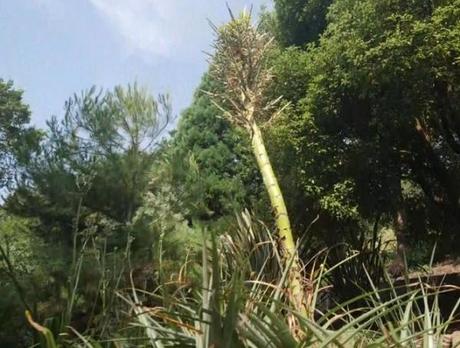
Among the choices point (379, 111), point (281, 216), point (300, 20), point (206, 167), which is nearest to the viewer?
point (281, 216)

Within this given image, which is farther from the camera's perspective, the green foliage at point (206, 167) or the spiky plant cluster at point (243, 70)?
the green foliage at point (206, 167)

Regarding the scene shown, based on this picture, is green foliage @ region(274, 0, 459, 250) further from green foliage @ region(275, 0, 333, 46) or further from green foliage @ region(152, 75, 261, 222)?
green foliage @ region(275, 0, 333, 46)

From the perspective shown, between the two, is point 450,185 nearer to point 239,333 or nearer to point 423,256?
point 423,256

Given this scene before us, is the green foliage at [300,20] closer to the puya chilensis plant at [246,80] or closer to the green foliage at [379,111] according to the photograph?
the green foliage at [379,111]

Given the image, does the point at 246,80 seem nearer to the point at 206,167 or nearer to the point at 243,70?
the point at 243,70

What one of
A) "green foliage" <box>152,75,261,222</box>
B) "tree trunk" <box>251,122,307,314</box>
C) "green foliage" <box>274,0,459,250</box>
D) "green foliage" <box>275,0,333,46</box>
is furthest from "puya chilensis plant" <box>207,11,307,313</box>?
"green foliage" <box>275,0,333,46</box>

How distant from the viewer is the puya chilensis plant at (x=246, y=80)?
429cm

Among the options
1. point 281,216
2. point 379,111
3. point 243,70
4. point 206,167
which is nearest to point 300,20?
point 379,111

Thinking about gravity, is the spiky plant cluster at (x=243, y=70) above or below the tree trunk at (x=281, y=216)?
above

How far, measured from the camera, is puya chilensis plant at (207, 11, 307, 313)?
429 centimetres

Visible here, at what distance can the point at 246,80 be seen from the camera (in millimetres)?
4695

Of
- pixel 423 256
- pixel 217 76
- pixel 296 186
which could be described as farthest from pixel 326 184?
pixel 217 76

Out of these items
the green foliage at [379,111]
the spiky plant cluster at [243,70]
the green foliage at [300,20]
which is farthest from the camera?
the green foliage at [300,20]

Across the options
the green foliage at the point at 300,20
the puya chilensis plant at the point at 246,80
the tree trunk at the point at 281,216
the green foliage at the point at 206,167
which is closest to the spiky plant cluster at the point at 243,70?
the puya chilensis plant at the point at 246,80
